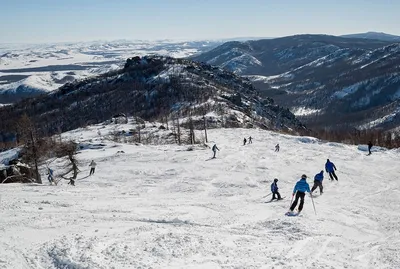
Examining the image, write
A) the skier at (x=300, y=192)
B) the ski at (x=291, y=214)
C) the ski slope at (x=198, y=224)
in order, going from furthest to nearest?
the skier at (x=300, y=192) < the ski at (x=291, y=214) < the ski slope at (x=198, y=224)

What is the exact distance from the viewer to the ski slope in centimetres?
1501

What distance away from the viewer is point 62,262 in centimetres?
1459

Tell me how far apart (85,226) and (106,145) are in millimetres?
54241

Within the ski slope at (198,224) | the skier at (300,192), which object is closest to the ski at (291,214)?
the skier at (300,192)

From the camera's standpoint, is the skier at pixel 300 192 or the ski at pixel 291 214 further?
the skier at pixel 300 192

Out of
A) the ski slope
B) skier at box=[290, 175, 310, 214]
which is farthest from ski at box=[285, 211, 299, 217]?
the ski slope

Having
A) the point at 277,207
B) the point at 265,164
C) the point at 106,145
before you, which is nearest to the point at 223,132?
the point at 106,145

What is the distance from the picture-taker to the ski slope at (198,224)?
1501cm

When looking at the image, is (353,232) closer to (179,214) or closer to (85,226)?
(179,214)

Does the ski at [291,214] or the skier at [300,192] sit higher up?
the skier at [300,192]

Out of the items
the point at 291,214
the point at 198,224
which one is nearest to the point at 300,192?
the point at 291,214

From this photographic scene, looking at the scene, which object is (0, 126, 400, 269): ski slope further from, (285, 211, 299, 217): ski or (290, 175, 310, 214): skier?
(290, 175, 310, 214): skier

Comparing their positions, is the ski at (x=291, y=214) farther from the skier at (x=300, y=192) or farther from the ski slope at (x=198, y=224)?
the ski slope at (x=198, y=224)

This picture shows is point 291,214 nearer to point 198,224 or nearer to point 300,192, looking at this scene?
point 300,192
